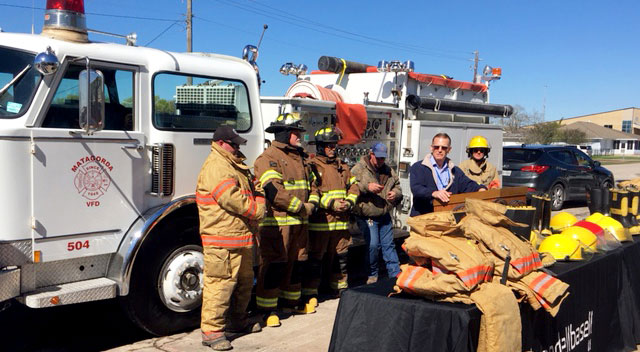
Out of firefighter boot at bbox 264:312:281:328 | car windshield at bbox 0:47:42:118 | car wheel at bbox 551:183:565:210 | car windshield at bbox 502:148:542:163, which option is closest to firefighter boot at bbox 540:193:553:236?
firefighter boot at bbox 264:312:281:328

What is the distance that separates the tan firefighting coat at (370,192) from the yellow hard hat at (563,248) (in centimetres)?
222

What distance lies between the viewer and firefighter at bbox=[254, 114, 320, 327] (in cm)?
534

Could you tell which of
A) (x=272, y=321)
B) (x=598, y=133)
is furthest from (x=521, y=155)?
(x=598, y=133)

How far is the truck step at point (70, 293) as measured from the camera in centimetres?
421

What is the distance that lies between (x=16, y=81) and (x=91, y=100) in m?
0.60

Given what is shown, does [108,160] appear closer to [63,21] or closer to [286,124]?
[63,21]

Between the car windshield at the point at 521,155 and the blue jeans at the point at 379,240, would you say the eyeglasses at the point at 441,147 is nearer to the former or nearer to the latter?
the blue jeans at the point at 379,240

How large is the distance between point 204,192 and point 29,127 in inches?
52.5

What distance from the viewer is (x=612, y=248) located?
4723 mm

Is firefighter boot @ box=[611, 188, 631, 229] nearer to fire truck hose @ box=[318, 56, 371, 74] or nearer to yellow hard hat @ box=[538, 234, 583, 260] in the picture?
yellow hard hat @ box=[538, 234, 583, 260]

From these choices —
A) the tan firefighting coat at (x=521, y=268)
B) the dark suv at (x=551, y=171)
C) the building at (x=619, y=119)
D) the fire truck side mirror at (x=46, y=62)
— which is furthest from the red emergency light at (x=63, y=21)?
the building at (x=619, y=119)

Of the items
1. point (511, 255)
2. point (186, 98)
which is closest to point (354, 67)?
point (186, 98)

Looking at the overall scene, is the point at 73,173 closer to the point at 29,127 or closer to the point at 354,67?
the point at 29,127

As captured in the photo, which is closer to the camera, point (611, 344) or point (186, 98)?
point (611, 344)
